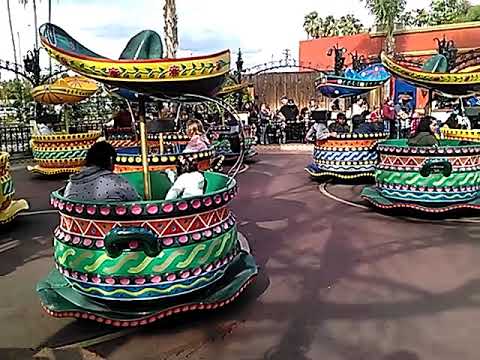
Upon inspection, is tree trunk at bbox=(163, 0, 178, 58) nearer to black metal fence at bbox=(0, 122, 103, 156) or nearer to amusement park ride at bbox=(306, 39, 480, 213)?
black metal fence at bbox=(0, 122, 103, 156)

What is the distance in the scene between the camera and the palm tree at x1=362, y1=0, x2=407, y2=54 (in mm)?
21781

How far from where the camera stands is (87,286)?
3.43m

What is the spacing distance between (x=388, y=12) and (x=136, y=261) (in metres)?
21.2

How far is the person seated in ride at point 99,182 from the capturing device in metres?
3.54

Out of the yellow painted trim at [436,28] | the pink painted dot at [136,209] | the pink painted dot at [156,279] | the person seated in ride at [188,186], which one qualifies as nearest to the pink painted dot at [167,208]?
the pink painted dot at [136,209]

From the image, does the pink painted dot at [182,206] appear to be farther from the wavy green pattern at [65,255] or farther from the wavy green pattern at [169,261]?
the wavy green pattern at [65,255]

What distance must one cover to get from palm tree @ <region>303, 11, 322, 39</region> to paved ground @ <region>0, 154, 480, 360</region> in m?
39.4

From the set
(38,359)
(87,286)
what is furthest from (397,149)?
(38,359)

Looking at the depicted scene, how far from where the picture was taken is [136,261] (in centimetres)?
334

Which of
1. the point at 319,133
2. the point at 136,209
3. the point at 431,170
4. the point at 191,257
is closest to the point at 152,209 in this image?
the point at 136,209

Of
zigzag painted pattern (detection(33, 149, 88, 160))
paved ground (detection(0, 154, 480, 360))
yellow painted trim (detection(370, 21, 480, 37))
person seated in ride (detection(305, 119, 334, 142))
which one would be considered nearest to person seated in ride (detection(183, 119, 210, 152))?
paved ground (detection(0, 154, 480, 360))

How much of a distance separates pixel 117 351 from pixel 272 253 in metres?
2.30

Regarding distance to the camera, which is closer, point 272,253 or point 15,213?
point 272,253

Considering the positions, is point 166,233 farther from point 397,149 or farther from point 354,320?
point 397,149
